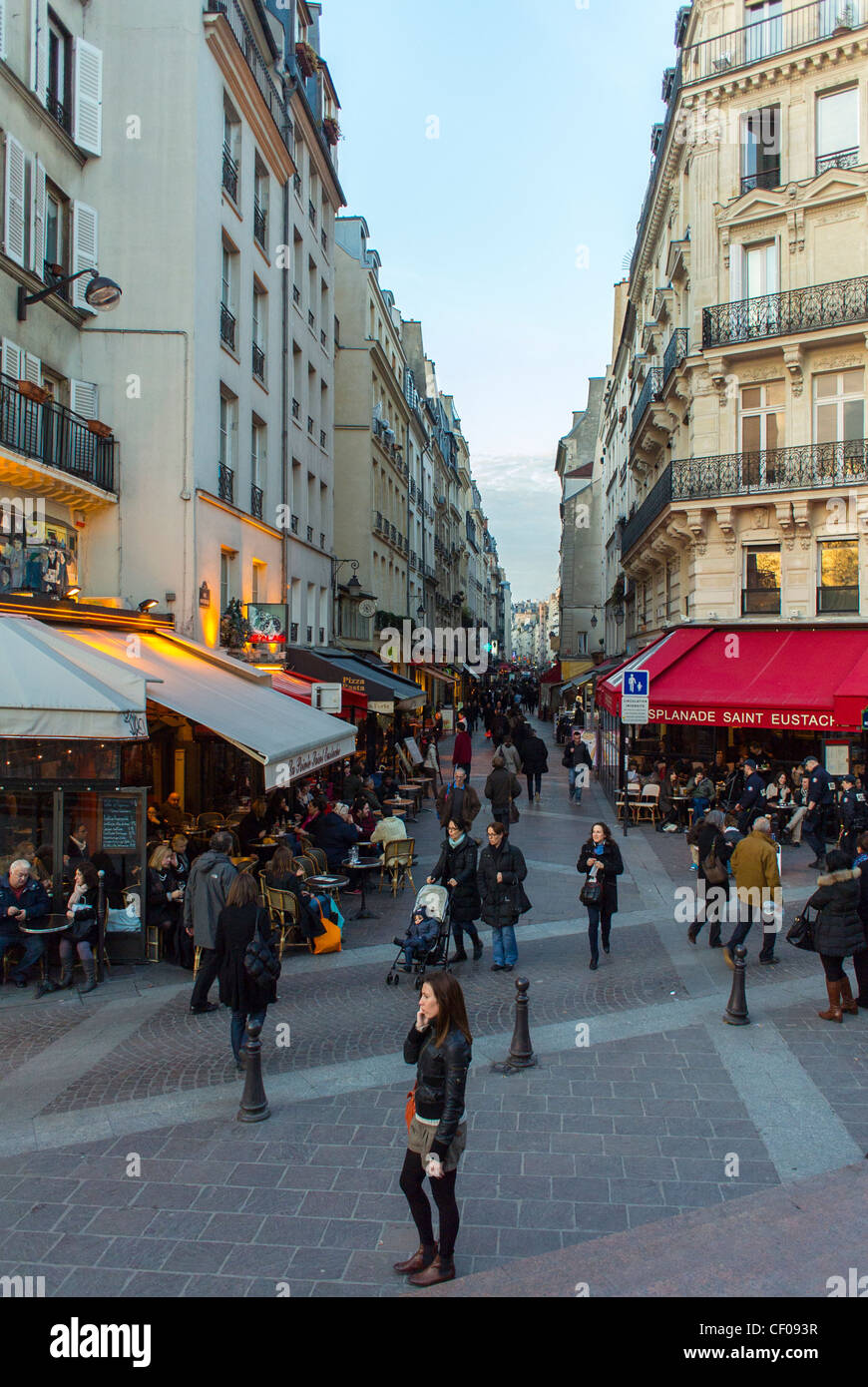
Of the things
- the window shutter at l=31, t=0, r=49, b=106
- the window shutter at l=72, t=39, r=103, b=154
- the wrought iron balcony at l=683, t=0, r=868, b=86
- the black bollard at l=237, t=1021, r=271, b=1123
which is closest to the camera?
the black bollard at l=237, t=1021, r=271, b=1123

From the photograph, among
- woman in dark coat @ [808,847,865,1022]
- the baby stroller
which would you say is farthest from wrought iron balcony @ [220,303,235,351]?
woman in dark coat @ [808,847,865,1022]

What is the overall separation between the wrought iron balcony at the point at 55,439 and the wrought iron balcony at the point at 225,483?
2450 mm

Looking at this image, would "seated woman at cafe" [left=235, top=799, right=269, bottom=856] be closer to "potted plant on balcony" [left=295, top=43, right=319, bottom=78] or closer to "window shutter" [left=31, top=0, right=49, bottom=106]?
"window shutter" [left=31, top=0, right=49, bottom=106]

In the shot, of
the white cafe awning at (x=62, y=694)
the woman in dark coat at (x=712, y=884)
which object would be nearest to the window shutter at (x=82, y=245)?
the white cafe awning at (x=62, y=694)

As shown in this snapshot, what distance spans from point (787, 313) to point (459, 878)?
1612 cm

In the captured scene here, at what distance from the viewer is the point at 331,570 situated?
27.7 meters

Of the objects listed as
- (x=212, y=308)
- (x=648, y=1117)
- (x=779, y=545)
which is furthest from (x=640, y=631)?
(x=648, y=1117)

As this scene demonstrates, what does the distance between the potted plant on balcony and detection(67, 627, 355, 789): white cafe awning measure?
17.6 m

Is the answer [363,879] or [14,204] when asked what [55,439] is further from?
[363,879]

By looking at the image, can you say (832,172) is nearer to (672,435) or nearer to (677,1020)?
(672,435)

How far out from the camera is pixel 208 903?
8.29 meters

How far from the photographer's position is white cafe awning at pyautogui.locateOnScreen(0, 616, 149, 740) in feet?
28.9

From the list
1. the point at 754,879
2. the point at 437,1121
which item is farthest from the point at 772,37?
the point at 437,1121

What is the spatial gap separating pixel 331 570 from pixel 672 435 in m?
10.7
